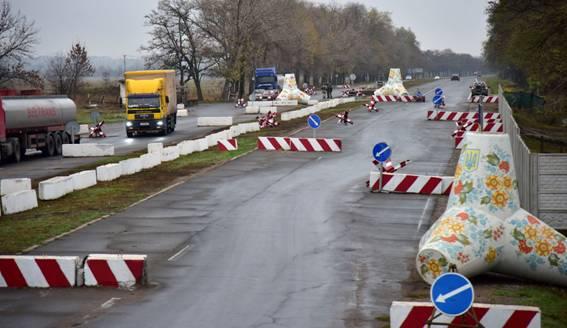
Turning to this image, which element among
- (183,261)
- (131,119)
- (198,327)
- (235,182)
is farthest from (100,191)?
(131,119)

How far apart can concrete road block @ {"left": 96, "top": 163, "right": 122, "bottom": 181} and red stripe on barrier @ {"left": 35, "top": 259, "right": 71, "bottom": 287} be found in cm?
1630

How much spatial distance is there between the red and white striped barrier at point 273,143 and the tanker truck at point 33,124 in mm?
9525

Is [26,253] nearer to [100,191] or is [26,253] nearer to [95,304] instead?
[95,304]

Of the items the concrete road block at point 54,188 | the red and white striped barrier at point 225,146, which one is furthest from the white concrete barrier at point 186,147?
the concrete road block at point 54,188

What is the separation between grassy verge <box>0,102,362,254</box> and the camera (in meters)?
22.7

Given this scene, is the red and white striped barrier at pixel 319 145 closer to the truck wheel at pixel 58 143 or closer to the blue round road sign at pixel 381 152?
the truck wheel at pixel 58 143

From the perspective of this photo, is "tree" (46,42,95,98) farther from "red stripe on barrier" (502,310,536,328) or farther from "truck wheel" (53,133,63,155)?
"red stripe on barrier" (502,310,536,328)

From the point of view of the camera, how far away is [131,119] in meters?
54.4

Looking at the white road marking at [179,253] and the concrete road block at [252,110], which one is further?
the concrete road block at [252,110]

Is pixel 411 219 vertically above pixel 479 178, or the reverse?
pixel 479 178

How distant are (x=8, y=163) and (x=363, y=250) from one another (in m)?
26.7

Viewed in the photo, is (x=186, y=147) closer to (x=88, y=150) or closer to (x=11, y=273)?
(x=88, y=150)

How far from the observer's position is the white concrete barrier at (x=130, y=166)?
115 ft

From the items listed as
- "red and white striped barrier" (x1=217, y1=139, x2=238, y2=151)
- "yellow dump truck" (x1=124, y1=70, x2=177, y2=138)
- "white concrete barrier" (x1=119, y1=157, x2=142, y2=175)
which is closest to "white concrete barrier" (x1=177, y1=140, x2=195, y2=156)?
"red and white striped barrier" (x1=217, y1=139, x2=238, y2=151)
